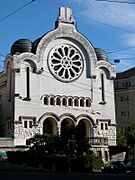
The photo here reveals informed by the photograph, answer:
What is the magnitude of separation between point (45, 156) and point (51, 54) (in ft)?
71.9

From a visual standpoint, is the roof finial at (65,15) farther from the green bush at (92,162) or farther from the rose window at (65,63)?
the green bush at (92,162)

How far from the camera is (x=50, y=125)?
67812mm

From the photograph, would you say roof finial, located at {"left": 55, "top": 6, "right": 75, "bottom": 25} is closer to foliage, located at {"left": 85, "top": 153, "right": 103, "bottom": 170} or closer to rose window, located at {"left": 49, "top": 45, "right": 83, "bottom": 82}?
rose window, located at {"left": 49, "top": 45, "right": 83, "bottom": 82}

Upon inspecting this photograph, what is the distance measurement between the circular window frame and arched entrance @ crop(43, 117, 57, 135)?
20.7 ft

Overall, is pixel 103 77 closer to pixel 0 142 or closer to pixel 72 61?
pixel 72 61

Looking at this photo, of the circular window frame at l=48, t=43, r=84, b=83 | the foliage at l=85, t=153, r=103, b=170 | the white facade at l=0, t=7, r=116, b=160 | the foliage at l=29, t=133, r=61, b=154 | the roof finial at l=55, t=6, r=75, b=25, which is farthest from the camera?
the roof finial at l=55, t=6, r=75, b=25

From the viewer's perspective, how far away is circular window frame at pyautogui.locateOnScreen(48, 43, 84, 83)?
67562 millimetres

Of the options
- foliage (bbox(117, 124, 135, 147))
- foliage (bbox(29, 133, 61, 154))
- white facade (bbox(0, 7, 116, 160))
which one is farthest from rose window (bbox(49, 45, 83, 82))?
foliage (bbox(29, 133, 61, 154))

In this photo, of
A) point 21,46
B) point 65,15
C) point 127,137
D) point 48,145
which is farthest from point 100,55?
point 48,145

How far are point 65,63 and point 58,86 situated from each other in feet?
12.7

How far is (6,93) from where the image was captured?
222ft

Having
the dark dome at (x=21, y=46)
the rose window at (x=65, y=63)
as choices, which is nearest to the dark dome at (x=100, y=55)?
the rose window at (x=65, y=63)

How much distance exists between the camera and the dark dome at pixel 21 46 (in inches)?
2621

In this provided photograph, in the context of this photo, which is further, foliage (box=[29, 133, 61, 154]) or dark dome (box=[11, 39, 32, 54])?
dark dome (box=[11, 39, 32, 54])
